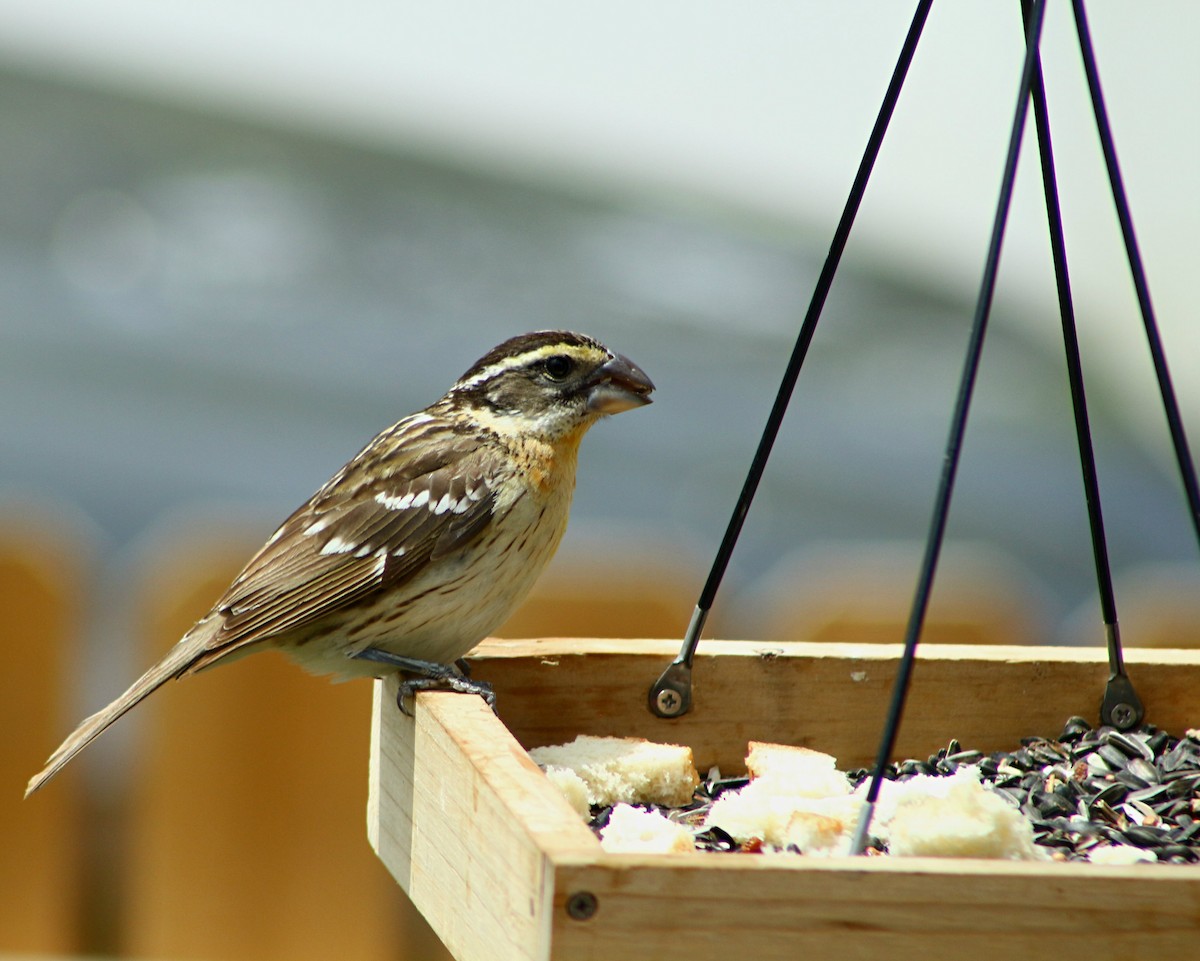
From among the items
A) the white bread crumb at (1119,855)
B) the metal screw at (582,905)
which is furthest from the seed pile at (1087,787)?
the metal screw at (582,905)

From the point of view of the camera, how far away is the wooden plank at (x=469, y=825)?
1.91 meters

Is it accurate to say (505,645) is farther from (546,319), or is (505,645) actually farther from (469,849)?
(546,319)

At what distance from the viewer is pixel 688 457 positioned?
611 cm

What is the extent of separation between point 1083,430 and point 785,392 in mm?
545

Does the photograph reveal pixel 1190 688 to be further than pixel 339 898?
A: No

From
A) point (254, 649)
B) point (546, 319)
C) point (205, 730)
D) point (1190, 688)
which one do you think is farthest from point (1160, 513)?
point (254, 649)

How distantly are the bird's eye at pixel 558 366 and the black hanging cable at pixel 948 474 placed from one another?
1.42 metres

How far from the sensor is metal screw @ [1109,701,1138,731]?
3.08 meters

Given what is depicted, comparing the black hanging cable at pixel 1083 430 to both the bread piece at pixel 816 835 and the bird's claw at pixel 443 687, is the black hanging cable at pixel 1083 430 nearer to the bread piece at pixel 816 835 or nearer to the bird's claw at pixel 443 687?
the bread piece at pixel 816 835

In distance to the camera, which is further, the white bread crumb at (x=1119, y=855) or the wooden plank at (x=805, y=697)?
the wooden plank at (x=805, y=697)

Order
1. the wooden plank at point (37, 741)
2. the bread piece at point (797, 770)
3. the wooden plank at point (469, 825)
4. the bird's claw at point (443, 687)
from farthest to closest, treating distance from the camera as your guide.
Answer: the wooden plank at point (37, 741), the bird's claw at point (443, 687), the bread piece at point (797, 770), the wooden plank at point (469, 825)

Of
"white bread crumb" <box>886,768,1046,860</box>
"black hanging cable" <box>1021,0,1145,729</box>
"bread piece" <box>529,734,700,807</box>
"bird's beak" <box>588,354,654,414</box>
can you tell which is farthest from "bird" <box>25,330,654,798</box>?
"white bread crumb" <box>886,768,1046,860</box>

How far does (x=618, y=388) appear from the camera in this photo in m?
3.45

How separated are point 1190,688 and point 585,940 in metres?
1.80
